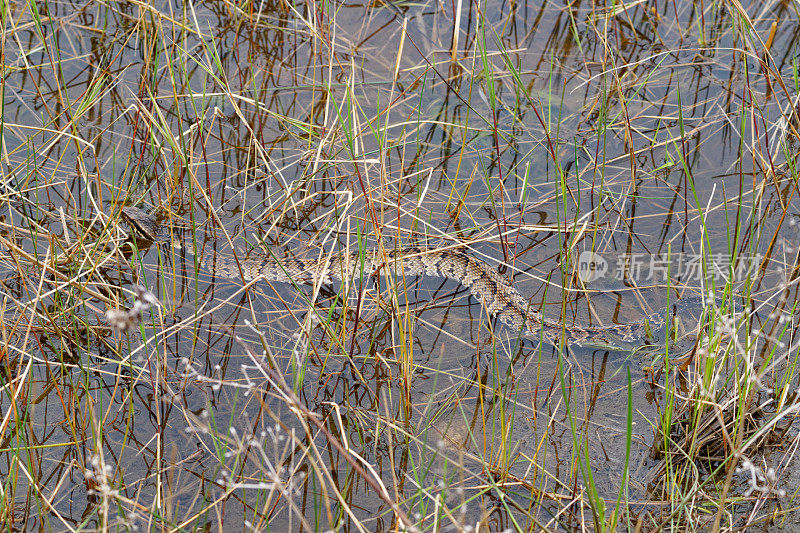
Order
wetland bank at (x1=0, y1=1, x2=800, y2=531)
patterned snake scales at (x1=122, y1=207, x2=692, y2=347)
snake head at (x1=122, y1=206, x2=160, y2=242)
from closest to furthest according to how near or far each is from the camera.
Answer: wetland bank at (x1=0, y1=1, x2=800, y2=531), patterned snake scales at (x1=122, y1=207, x2=692, y2=347), snake head at (x1=122, y1=206, x2=160, y2=242)

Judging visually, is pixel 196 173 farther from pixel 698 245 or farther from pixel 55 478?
pixel 698 245

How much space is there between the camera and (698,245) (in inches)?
213

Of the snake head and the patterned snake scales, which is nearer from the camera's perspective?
the patterned snake scales

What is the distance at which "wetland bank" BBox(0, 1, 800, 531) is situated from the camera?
367 cm

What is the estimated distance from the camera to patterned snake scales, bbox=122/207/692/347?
4.92 m

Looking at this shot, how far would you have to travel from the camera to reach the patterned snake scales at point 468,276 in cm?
492

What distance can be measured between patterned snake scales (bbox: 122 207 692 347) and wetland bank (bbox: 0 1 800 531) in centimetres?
6

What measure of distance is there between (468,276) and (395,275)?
1.26 metres

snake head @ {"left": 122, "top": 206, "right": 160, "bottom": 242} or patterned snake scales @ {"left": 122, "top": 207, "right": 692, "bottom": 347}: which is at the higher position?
snake head @ {"left": 122, "top": 206, "right": 160, "bottom": 242}

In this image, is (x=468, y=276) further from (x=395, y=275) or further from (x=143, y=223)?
(x=143, y=223)

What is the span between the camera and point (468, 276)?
534 cm

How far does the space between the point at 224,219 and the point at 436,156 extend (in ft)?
5.81

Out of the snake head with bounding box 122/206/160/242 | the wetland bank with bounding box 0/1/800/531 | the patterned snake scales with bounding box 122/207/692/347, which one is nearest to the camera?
the wetland bank with bounding box 0/1/800/531

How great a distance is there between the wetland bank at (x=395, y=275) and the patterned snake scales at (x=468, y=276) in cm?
6
